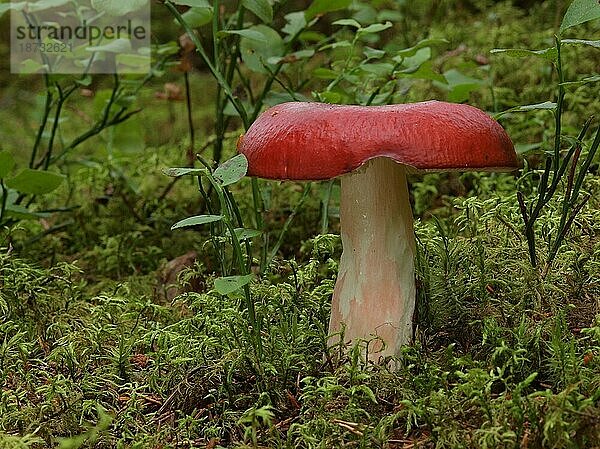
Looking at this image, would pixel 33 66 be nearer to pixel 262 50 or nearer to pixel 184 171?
pixel 262 50

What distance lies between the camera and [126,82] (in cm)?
305

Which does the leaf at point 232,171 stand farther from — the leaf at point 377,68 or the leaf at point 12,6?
the leaf at point 12,6

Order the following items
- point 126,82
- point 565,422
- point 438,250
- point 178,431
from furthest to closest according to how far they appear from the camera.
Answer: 1. point 126,82
2. point 438,250
3. point 178,431
4. point 565,422

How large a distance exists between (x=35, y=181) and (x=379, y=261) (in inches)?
51.4

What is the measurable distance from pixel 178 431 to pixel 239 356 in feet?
0.72

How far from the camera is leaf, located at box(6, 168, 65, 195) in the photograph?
236 centimetres

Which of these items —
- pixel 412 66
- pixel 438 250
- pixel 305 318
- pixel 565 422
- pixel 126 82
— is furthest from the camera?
pixel 126 82

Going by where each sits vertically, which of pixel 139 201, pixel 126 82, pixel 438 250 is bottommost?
pixel 139 201

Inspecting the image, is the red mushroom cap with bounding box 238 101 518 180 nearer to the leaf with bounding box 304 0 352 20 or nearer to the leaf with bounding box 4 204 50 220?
the leaf with bounding box 304 0 352 20

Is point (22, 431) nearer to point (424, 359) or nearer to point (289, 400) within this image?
point (289, 400)

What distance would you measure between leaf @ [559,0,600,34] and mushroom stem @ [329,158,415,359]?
1.61ft

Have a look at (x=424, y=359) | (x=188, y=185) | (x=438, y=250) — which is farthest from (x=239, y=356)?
(x=188, y=185)

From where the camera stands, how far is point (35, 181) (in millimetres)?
2400

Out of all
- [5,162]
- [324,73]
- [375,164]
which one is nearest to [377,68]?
[324,73]
